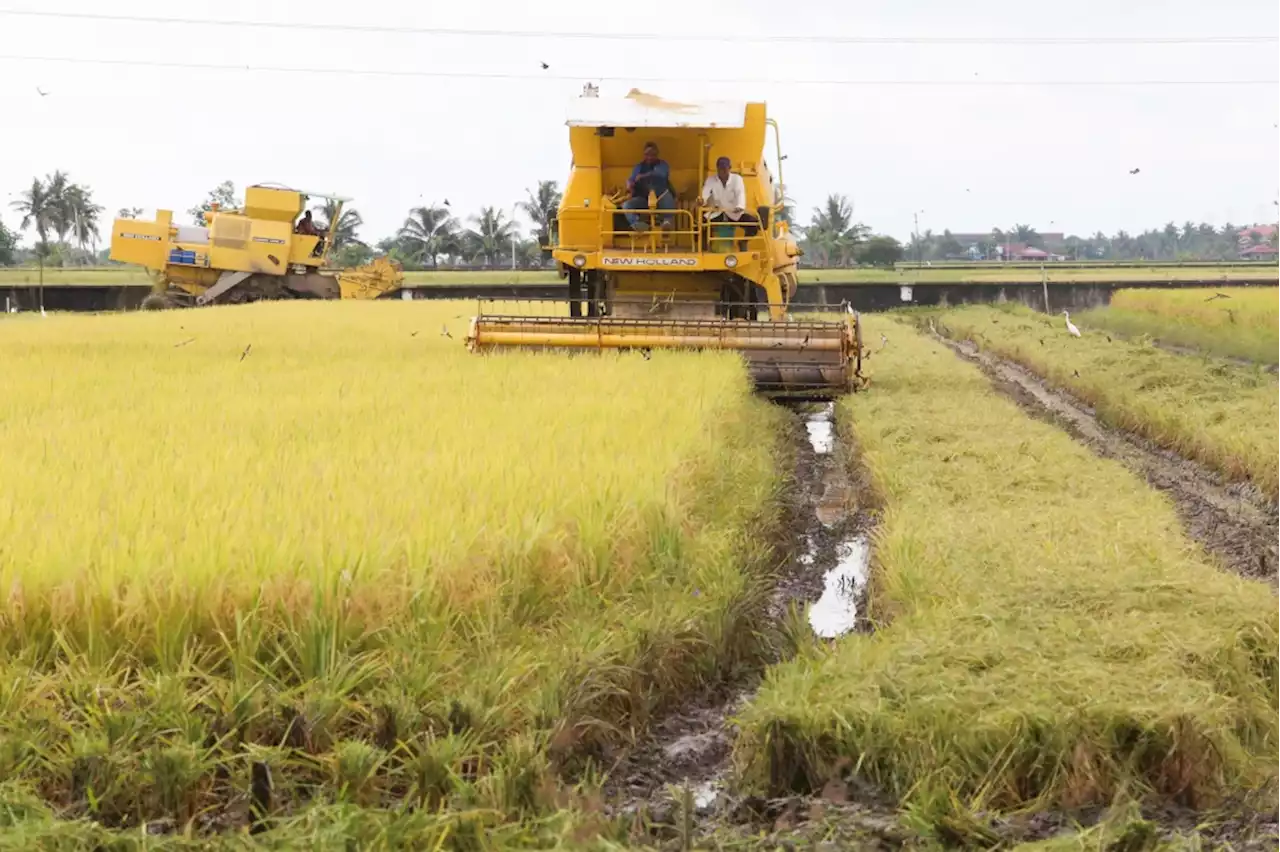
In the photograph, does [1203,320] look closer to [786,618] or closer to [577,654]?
[786,618]

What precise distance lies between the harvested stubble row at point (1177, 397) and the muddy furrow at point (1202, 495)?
0.41ft

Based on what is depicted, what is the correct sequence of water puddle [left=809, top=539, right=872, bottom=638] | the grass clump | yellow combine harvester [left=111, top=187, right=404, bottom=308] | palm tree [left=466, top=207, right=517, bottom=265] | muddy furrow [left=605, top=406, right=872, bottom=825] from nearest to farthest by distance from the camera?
muddy furrow [left=605, top=406, right=872, bottom=825]
water puddle [left=809, top=539, right=872, bottom=638]
the grass clump
yellow combine harvester [left=111, top=187, right=404, bottom=308]
palm tree [left=466, top=207, right=517, bottom=265]

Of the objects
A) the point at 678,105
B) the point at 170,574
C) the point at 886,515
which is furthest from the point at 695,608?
the point at 678,105

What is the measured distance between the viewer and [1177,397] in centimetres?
1244

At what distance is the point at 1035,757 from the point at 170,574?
2403 millimetres

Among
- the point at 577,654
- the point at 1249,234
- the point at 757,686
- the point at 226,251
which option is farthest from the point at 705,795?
the point at 1249,234

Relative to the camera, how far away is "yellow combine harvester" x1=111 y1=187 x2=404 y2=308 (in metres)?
32.8

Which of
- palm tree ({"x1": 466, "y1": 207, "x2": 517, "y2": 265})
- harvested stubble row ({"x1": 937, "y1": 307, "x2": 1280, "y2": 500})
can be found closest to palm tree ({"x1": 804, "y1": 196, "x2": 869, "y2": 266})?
palm tree ({"x1": 466, "y1": 207, "x2": 517, "y2": 265})

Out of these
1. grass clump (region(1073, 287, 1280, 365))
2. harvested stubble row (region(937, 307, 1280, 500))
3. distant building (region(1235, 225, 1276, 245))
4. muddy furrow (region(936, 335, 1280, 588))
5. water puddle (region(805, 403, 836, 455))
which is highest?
distant building (region(1235, 225, 1276, 245))

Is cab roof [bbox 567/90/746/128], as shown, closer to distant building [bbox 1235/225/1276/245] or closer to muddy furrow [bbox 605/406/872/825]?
muddy furrow [bbox 605/406/872/825]

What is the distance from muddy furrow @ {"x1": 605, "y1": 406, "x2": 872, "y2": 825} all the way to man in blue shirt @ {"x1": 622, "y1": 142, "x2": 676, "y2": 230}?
3.73 m

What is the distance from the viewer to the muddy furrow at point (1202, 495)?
6.82 m

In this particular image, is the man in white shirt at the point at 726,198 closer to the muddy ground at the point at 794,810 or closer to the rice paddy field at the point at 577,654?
the rice paddy field at the point at 577,654

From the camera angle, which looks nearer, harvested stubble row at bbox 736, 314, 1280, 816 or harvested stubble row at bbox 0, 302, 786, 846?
harvested stubble row at bbox 0, 302, 786, 846
